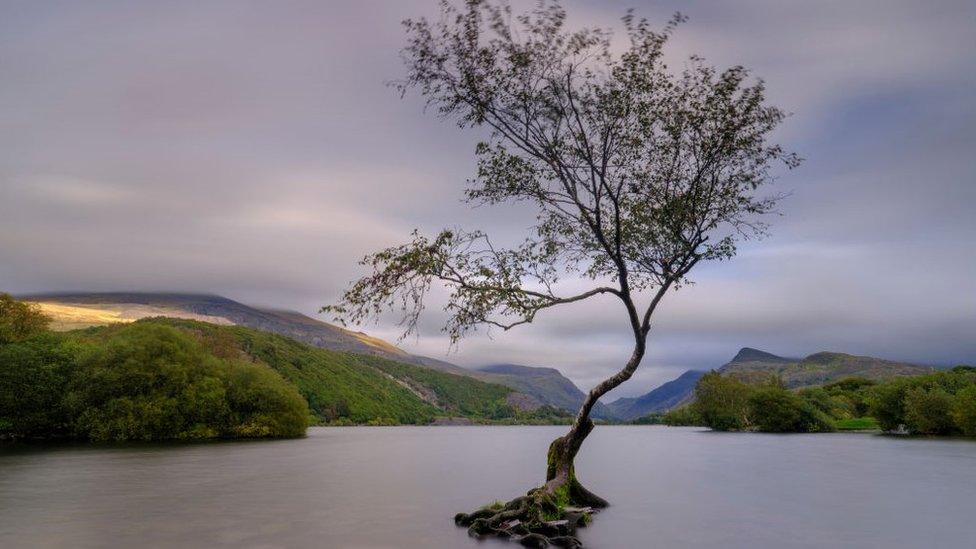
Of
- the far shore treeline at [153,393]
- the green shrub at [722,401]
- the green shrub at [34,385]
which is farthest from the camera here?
the green shrub at [722,401]

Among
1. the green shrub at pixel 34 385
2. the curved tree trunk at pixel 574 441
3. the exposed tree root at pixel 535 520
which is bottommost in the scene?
the green shrub at pixel 34 385

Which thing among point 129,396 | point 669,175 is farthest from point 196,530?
point 129,396

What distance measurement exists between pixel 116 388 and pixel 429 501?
69226 millimetres

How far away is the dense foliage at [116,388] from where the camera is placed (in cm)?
7881

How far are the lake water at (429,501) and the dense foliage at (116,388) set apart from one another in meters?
23.1

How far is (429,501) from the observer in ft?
105

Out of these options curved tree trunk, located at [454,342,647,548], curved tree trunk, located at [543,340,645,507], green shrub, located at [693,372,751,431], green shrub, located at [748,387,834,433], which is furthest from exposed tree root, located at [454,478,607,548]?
green shrub, located at [693,372,751,431]

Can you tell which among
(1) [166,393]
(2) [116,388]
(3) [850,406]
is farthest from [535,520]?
(3) [850,406]

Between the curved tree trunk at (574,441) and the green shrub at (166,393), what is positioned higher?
the curved tree trunk at (574,441)

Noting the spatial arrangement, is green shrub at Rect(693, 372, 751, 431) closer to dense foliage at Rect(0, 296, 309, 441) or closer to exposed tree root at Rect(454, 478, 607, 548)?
dense foliage at Rect(0, 296, 309, 441)

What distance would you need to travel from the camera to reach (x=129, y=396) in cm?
8406

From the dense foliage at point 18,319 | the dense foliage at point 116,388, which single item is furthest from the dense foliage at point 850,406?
the dense foliage at point 18,319

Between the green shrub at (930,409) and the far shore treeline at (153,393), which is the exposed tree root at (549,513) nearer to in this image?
the far shore treeline at (153,393)

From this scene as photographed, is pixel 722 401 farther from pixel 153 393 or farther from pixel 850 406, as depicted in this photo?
pixel 153 393
